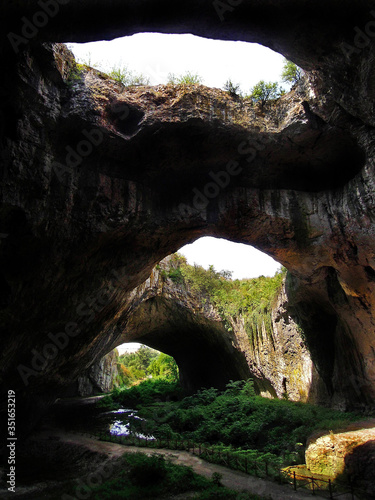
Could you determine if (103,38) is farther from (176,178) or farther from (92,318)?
(92,318)

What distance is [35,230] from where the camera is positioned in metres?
6.72

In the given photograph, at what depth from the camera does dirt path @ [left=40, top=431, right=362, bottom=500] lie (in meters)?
6.16

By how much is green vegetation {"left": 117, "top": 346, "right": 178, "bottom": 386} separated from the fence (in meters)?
16.8

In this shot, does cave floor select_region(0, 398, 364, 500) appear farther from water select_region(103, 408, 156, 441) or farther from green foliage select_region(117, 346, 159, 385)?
green foliage select_region(117, 346, 159, 385)

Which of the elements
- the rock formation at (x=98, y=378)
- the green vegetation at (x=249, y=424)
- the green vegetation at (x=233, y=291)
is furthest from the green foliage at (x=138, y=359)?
the green vegetation at (x=249, y=424)

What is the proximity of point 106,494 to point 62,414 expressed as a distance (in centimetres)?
1347

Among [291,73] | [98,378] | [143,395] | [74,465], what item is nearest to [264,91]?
[291,73]

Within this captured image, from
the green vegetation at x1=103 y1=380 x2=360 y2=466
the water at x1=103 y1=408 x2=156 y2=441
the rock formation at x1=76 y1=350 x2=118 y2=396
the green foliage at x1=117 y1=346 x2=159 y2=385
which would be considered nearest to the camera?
the green vegetation at x1=103 y1=380 x2=360 y2=466

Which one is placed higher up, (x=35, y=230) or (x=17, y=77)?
(x=17, y=77)

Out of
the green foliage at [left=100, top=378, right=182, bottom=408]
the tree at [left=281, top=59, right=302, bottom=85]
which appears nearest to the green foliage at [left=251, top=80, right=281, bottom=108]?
the tree at [left=281, top=59, right=302, bottom=85]

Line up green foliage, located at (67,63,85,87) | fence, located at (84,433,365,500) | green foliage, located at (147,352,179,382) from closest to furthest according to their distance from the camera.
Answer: fence, located at (84,433,365,500), green foliage, located at (67,63,85,87), green foliage, located at (147,352,179,382)

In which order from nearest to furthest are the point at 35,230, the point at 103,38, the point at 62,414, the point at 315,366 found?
1. the point at 103,38
2. the point at 35,230
3. the point at 315,366
4. the point at 62,414

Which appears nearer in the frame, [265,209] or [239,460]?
[239,460]

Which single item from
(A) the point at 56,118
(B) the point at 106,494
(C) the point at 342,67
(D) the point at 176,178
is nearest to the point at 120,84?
(A) the point at 56,118
